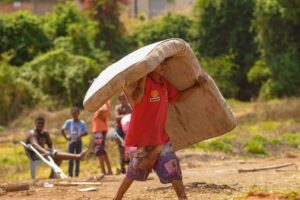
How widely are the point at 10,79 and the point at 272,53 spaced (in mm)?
12445

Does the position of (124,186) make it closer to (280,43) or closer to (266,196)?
(266,196)

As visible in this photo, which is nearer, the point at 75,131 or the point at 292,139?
the point at 75,131

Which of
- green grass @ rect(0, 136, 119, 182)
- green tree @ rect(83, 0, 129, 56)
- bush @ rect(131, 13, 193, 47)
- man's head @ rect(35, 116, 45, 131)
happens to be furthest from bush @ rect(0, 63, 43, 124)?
man's head @ rect(35, 116, 45, 131)

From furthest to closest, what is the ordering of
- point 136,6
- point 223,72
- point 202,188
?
point 136,6, point 223,72, point 202,188

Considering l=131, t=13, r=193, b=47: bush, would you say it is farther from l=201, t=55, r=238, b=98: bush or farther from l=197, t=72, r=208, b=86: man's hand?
l=197, t=72, r=208, b=86: man's hand

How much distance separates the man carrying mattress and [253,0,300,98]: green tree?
26.1 meters

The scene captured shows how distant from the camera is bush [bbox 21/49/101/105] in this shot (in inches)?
1310

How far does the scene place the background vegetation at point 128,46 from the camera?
32.9 metres

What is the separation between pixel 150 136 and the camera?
7.01m

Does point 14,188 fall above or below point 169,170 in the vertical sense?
below

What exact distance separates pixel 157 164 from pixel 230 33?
105ft

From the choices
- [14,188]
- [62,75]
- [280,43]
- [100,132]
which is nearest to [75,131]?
[100,132]

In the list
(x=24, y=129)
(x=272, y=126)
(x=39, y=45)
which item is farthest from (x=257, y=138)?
(x=39, y=45)

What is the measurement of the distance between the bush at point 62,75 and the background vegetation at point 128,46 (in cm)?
5
